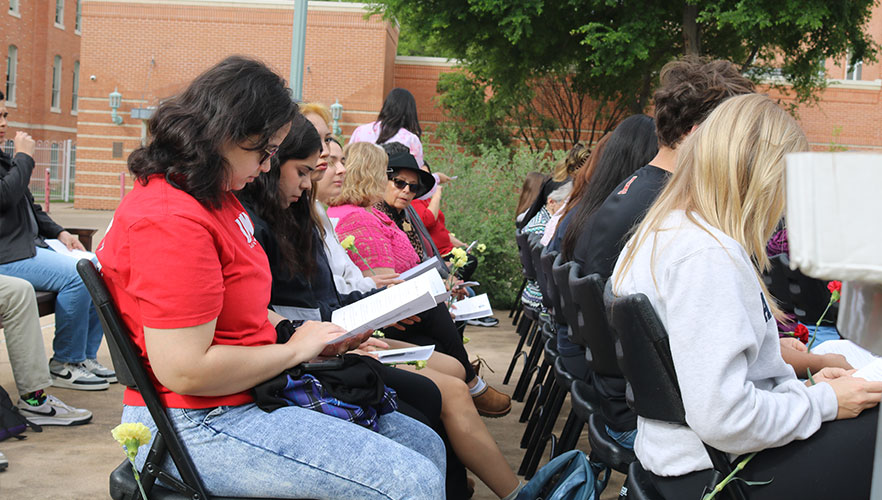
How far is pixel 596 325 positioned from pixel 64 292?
146 inches

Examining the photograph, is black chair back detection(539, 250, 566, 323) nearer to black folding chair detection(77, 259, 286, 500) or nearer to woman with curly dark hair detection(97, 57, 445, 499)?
woman with curly dark hair detection(97, 57, 445, 499)

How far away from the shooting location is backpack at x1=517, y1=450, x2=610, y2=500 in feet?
8.22

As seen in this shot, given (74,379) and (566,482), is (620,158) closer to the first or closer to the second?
(566,482)

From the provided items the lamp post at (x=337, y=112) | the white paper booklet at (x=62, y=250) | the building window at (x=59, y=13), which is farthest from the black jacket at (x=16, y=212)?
the building window at (x=59, y=13)

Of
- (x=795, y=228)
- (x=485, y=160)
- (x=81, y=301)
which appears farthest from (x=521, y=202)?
(x=795, y=228)

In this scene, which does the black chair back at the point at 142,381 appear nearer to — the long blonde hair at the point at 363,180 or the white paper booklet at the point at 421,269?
the white paper booklet at the point at 421,269

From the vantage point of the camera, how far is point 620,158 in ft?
13.1

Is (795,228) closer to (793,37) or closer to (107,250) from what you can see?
(107,250)

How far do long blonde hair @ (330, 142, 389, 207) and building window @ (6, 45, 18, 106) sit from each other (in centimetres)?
3562

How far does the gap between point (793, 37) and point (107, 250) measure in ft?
62.9

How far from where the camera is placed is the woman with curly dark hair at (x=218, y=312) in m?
1.86

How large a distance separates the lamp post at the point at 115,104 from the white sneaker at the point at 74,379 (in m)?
25.5

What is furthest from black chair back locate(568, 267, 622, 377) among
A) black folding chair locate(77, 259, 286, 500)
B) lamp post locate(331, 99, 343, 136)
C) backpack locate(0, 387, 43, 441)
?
lamp post locate(331, 99, 343, 136)

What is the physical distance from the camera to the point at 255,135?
6.87ft
